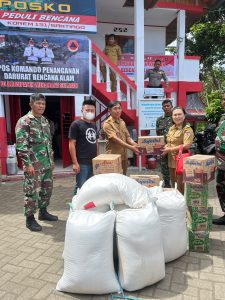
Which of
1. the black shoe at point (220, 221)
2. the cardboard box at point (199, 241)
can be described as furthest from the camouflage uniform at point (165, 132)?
the cardboard box at point (199, 241)

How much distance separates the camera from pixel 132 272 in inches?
93.2

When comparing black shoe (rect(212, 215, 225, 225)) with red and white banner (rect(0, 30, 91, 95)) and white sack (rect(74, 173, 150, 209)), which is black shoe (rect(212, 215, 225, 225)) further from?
red and white banner (rect(0, 30, 91, 95))

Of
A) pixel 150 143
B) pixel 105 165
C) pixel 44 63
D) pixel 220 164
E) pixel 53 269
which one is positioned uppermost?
pixel 44 63

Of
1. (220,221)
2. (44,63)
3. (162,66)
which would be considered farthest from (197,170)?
(162,66)

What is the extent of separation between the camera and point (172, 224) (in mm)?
2834

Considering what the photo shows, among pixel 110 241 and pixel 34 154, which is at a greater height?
pixel 34 154

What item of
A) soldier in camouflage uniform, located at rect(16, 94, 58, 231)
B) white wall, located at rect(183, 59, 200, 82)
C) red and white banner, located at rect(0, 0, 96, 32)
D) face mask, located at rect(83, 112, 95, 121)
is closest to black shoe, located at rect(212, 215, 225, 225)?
face mask, located at rect(83, 112, 95, 121)

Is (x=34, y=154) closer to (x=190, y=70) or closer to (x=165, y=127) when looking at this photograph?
(x=165, y=127)

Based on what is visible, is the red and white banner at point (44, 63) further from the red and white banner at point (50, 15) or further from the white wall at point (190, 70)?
the white wall at point (190, 70)

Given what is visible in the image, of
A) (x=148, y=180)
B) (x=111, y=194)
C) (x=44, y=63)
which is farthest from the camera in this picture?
(x=44, y=63)

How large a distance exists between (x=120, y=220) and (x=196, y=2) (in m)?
8.64

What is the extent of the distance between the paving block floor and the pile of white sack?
14 cm

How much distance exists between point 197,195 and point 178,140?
1.06 m

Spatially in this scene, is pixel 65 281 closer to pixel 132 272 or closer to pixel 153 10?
pixel 132 272
